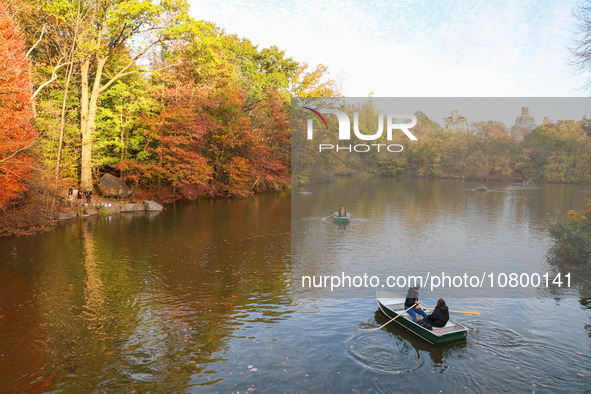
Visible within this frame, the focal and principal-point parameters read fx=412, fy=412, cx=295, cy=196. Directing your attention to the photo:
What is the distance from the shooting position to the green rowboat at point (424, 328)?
38.0 ft

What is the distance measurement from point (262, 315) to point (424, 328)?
518 cm

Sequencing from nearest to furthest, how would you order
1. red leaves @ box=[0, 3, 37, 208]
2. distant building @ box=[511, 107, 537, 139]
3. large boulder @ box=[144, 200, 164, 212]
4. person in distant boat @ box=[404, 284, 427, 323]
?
1. person in distant boat @ box=[404, 284, 427, 323]
2. red leaves @ box=[0, 3, 37, 208]
3. large boulder @ box=[144, 200, 164, 212]
4. distant building @ box=[511, 107, 537, 139]

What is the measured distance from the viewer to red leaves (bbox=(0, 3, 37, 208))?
2100 centimetres

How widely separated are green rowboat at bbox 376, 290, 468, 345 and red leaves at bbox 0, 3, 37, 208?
63.1 ft

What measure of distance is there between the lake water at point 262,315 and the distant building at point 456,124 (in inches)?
1886

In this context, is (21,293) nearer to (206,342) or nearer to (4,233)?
(206,342)

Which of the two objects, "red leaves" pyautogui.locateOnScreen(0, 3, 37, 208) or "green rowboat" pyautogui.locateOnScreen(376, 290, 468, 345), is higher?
"red leaves" pyautogui.locateOnScreen(0, 3, 37, 208)


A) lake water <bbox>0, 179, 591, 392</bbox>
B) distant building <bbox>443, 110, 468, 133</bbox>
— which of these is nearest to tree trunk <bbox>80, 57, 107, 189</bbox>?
lake water <bbox>0, 179, 591, 392</bbox>

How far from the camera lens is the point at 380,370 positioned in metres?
10.4

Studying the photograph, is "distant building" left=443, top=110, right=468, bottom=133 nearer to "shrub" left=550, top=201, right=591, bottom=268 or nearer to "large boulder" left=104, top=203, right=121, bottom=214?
"shrub" left=550, top=201, right=591, bottom=268

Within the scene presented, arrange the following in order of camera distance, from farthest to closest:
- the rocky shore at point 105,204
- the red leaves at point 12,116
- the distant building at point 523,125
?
the distant building at point 523,125
the rocky shore at point 105,204
the red leaves at point 12,116

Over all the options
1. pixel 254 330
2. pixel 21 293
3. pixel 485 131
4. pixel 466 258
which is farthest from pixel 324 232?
pixel 485 131

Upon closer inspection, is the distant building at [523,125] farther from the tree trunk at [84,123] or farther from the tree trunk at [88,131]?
the tree trunk at [84,123]

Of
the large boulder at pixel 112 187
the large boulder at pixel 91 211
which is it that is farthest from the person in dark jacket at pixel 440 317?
the large boulder at pixel 112 187
